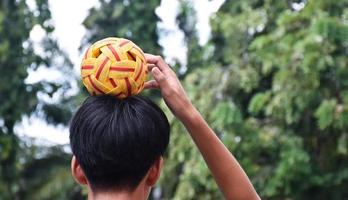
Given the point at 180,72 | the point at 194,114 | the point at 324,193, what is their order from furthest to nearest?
the point at 180,72 → the point at 324,193 → the point at 194,114

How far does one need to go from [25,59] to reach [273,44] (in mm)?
5714

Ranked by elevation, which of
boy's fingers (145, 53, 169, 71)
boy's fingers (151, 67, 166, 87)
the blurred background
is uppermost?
boy's fingers (145, 53, 169, 71)

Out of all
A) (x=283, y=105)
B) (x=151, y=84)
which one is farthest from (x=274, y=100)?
(x=151, y=84)

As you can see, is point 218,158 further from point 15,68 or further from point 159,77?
point 15,68

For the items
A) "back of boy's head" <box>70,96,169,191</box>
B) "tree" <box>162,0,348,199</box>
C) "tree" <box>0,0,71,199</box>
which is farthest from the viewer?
"tree" <box>0,0,71,199</box>

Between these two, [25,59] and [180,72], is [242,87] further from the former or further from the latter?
[25,59]

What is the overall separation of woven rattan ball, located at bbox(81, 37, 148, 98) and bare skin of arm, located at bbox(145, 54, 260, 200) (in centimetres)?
3

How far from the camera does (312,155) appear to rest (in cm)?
688

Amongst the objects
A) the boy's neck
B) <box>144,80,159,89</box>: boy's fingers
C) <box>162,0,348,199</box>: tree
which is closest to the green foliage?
<box>162,0,348,199</box>: tree

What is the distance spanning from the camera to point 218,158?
5.46 feet

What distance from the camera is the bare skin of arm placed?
1601 millimetres

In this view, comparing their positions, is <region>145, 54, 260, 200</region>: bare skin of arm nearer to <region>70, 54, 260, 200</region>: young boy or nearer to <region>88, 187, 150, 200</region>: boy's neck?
<region>70, 54, 260, 200</region>: young boy

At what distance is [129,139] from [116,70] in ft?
0.55

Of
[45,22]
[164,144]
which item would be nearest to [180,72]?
[45,22]
